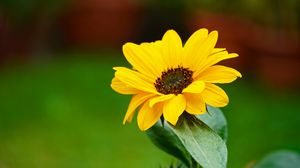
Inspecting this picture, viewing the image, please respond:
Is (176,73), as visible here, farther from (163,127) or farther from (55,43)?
(55,43)

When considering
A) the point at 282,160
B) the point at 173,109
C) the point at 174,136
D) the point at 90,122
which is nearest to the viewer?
the point at 173,109

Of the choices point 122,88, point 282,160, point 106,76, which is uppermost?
point 122,88

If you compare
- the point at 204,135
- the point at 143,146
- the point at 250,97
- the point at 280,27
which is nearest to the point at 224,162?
the point at 204,135

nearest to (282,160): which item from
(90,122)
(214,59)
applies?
(214,59)

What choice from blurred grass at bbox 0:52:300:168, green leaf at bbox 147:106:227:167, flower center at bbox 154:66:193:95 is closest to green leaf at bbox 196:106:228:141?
green leaf at bbox 147:106:227:167

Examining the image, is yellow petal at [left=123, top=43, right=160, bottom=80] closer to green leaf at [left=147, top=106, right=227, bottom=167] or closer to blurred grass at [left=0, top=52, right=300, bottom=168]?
green leaf at [left=147, top=106, right=227, bottom=167]

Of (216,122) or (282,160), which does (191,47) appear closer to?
(216,122)

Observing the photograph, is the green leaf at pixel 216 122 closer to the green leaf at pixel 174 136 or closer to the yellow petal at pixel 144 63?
the green leaf at pixel 174 136
